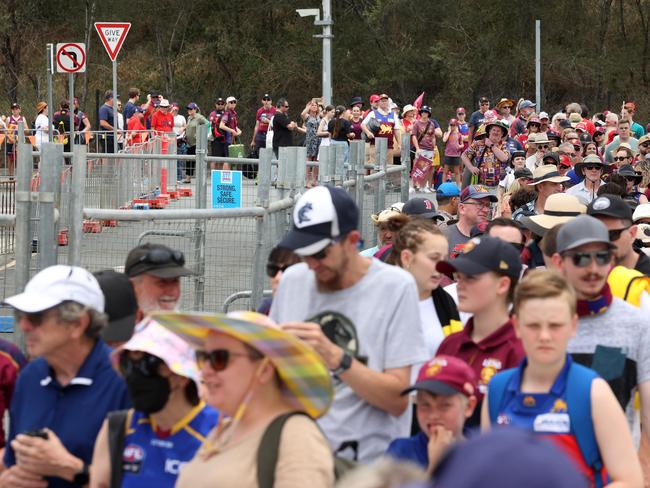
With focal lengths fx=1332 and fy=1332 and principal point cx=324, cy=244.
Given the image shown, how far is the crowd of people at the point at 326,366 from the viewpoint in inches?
152

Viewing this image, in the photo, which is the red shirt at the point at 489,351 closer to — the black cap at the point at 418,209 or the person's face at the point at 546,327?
the person's face at the point at 546,327

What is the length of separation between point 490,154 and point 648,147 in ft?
7.03

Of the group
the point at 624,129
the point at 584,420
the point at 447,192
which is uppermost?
the point at 624,129

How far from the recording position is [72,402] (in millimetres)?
4625

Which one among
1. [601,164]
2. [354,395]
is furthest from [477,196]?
[354,395]

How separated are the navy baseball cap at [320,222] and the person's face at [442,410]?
641 millimetres

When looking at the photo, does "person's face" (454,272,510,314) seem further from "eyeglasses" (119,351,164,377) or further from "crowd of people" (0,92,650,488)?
"eyeglasses" (119,351,164,377)

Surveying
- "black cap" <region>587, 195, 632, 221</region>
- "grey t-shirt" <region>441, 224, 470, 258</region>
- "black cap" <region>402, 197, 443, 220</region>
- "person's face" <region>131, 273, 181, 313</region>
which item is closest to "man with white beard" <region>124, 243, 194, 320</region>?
"person's face" <region>131, 273, 181, 313</region>

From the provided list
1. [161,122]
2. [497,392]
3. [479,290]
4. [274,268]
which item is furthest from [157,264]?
[161,122]

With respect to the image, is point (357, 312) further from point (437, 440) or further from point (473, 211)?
point (473, 211)

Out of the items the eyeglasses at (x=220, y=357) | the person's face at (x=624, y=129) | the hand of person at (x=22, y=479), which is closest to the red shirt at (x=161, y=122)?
the person's face at (x=624, y=129)

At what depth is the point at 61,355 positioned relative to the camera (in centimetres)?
468

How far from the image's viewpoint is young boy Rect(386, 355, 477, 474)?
4695 millimetres

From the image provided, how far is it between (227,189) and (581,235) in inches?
284
